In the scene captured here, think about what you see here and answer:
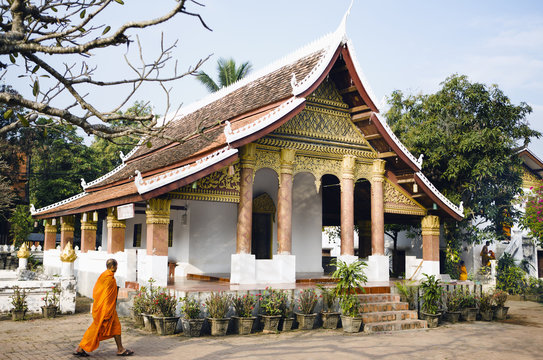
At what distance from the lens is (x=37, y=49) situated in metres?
4.75

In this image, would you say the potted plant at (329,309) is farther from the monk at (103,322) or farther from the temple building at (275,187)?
the monk at (103,322)

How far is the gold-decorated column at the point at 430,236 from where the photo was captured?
14.4m

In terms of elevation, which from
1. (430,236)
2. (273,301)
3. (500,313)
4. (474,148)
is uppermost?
(474,148)

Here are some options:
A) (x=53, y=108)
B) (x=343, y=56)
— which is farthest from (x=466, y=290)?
(x=53, y=108)

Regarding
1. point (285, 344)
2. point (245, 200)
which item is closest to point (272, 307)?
point (285, 344)

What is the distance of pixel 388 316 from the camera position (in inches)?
425

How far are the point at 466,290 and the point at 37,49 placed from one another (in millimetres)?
11202

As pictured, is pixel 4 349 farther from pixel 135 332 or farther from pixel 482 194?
pixel 482 194

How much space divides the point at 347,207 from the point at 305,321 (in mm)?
3757

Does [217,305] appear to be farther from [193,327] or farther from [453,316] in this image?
[453,316]

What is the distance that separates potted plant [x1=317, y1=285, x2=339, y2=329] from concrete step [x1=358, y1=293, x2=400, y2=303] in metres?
0.82

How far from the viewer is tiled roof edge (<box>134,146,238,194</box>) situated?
32.8 feet

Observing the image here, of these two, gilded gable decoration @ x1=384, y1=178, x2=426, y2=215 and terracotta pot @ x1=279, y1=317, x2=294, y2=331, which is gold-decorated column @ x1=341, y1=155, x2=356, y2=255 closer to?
gilded gable decoration @ x1=384, y1=178, x2=426, y2=215

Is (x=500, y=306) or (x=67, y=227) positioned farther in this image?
(x=67, y=227)
